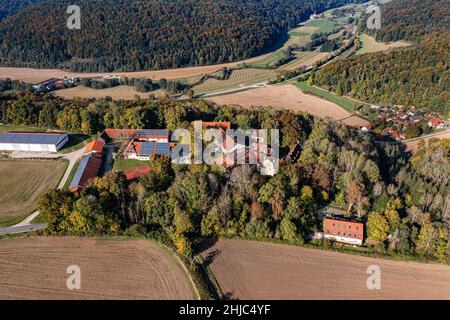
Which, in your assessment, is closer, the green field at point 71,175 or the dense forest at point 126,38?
the green field at point 71,175

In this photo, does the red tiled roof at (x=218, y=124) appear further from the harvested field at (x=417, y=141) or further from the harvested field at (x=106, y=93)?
the harvested field at (x=106, y=93)

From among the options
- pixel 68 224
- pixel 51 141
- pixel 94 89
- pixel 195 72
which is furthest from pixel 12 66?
pixel 68 224

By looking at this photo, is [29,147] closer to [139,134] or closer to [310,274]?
[139,134]

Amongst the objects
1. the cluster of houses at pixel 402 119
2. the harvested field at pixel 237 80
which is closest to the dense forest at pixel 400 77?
the cluster of houses at pixel 402 119

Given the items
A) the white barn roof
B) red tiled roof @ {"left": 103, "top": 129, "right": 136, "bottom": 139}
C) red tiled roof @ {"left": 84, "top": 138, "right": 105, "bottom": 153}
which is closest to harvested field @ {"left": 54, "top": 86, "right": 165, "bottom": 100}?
red tiled roof @ {"left": 103, "top": 129, "right": 136, "bottom": 139}

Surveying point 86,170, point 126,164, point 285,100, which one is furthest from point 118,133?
point 285,100

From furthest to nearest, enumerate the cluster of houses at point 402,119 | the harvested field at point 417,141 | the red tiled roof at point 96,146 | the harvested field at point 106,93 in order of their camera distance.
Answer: the harvested field at point 106,93, the cluster of houses at point 402,119, the harvested field at point 417,141, the red tiled roof at point 96,146
